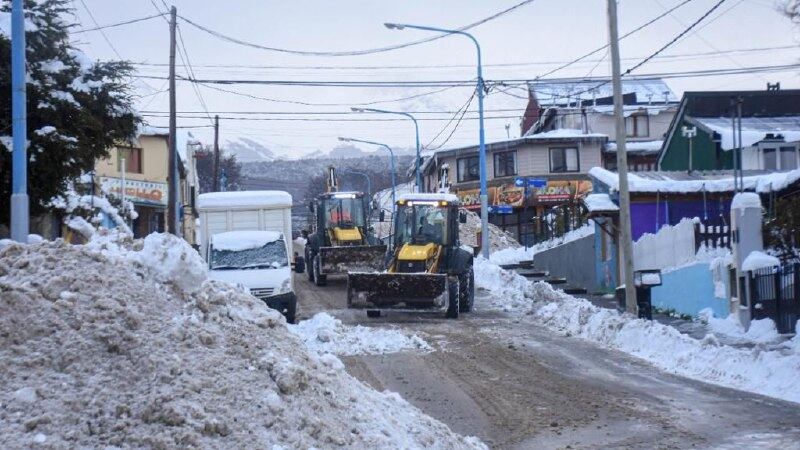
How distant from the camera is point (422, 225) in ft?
83.7

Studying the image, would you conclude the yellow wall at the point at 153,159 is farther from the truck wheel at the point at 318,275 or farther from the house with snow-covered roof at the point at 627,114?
the house with snow-covered roof at the point at 627,114

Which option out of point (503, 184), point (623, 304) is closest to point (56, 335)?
point (623, 304)

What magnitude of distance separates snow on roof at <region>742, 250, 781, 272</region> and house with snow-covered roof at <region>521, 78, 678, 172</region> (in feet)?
130

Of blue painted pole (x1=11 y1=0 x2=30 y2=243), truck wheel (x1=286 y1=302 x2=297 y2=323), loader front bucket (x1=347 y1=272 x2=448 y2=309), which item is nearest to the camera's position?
blue painted pole (x1=11 y1=0 x2=30 y2=243)

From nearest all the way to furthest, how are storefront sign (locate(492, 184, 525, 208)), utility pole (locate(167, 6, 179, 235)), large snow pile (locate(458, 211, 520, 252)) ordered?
utility pole (locate(167, 6, 179, 235))
large snow pile (locate(458, 211, 520, 252))
storefront sign (locate(492, 184, 525, 208))

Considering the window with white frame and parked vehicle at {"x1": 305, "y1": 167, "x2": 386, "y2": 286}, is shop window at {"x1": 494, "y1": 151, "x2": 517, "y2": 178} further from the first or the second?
the window with white frame

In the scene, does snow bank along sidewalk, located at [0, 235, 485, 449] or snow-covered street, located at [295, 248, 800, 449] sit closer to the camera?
snow bank along sidewalk, located at [0, 235, 485, 449]

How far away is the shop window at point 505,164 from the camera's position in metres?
60.4

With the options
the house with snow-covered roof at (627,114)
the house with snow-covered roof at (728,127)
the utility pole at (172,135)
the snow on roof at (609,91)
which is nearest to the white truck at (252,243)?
the utility pole at (172,135)

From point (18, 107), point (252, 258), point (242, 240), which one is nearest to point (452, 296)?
point (252, 258)

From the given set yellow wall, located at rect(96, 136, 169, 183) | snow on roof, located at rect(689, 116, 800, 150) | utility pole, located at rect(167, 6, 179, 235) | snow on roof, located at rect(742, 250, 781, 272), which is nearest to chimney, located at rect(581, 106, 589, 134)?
snow on roof, located at rect(689, 116, 800, 150)

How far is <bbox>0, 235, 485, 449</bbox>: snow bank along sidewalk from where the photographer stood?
662 centimetres

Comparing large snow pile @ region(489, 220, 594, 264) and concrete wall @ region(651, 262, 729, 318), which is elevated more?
large snow pile @ region(489, 220, 594, 264)

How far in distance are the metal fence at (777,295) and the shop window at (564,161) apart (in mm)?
42165
